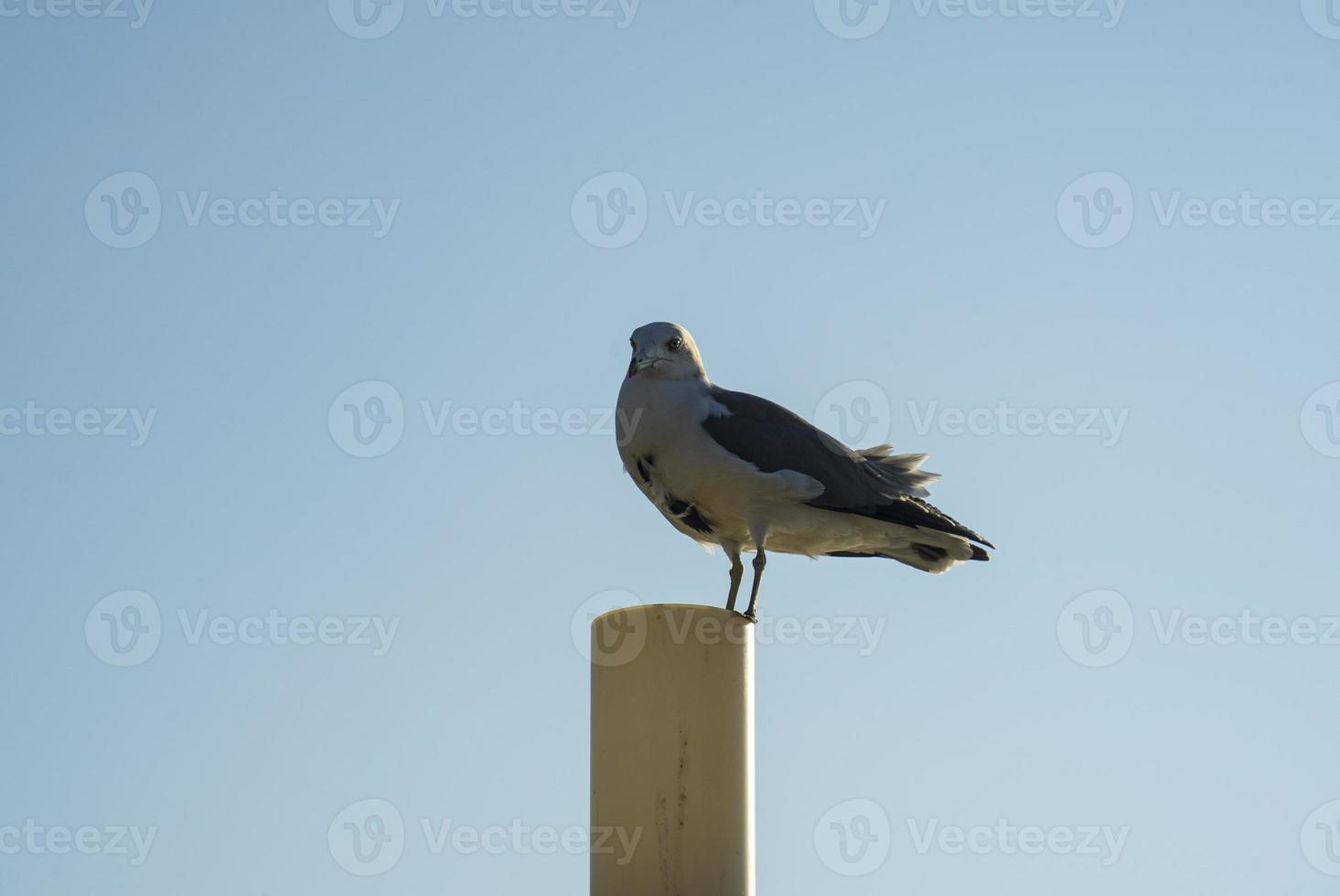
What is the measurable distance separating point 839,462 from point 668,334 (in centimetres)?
164

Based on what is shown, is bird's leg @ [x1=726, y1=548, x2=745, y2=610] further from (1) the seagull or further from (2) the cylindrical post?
(2) the cylindrical post

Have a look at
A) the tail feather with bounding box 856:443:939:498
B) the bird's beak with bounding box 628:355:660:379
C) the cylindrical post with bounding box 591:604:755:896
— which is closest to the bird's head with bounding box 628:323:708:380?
the bird's beak with bounding box 628:355:660:379

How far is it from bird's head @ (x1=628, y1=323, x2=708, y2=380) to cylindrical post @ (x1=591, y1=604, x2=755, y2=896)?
12.9ft

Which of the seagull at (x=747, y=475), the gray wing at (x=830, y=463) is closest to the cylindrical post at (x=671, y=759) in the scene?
the seagull at (x=747, y=475)

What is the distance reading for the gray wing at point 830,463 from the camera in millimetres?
11820

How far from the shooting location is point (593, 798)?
307 inches

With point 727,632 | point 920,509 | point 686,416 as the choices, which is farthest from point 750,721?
point 920,509

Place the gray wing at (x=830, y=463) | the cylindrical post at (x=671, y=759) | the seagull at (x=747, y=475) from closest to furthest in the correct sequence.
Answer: the cylindrical post at (x=671, y=759) < the seagull at (x=747, y=475) < the gray wing at (x=830, y=463)

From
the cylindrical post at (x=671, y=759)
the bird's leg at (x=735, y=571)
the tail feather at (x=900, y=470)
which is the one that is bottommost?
the cylindrical post at (x=671, y=759)

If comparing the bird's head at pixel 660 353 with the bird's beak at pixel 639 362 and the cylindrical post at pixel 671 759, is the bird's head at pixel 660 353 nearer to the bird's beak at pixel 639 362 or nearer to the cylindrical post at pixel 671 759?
the bird's beak at pixel 639 362

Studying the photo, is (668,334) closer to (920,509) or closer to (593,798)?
(920,509)

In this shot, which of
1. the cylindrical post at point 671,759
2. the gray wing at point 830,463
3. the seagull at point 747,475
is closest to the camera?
the cylindrical post at point 671,759

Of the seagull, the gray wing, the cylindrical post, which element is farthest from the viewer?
the gray wing

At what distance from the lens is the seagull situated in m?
11.6
